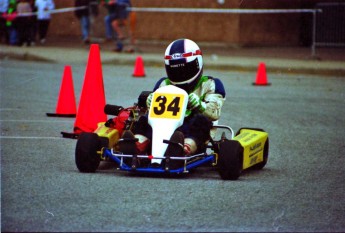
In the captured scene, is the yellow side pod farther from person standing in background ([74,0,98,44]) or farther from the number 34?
person standing in background ([74,0,98,44])

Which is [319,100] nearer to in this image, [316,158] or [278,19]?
[316,158]

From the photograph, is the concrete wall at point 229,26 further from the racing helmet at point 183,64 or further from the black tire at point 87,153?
the black tire at point 87,153

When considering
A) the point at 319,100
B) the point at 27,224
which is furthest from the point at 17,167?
the point at 319,100

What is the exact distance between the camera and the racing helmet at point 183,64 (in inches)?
377

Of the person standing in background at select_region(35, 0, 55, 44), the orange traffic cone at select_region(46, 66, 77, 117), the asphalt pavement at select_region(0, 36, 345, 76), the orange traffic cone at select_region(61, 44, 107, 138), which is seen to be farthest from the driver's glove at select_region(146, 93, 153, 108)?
the person standing in background at select_region(35, 0, 55, 44)

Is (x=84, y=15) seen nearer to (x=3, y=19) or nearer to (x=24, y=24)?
(x=24, y=24)

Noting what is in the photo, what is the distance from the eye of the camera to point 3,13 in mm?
27797

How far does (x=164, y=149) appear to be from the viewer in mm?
8781

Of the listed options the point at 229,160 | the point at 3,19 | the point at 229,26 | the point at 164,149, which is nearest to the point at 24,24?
the point at 3,19

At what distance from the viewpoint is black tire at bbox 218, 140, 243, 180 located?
28.3 feet

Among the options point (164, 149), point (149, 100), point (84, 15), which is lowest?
point (84, 15)

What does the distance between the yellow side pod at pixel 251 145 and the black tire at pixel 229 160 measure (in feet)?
1.08

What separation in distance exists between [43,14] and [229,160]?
767 inches

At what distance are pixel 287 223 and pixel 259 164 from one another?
281 centimetres
